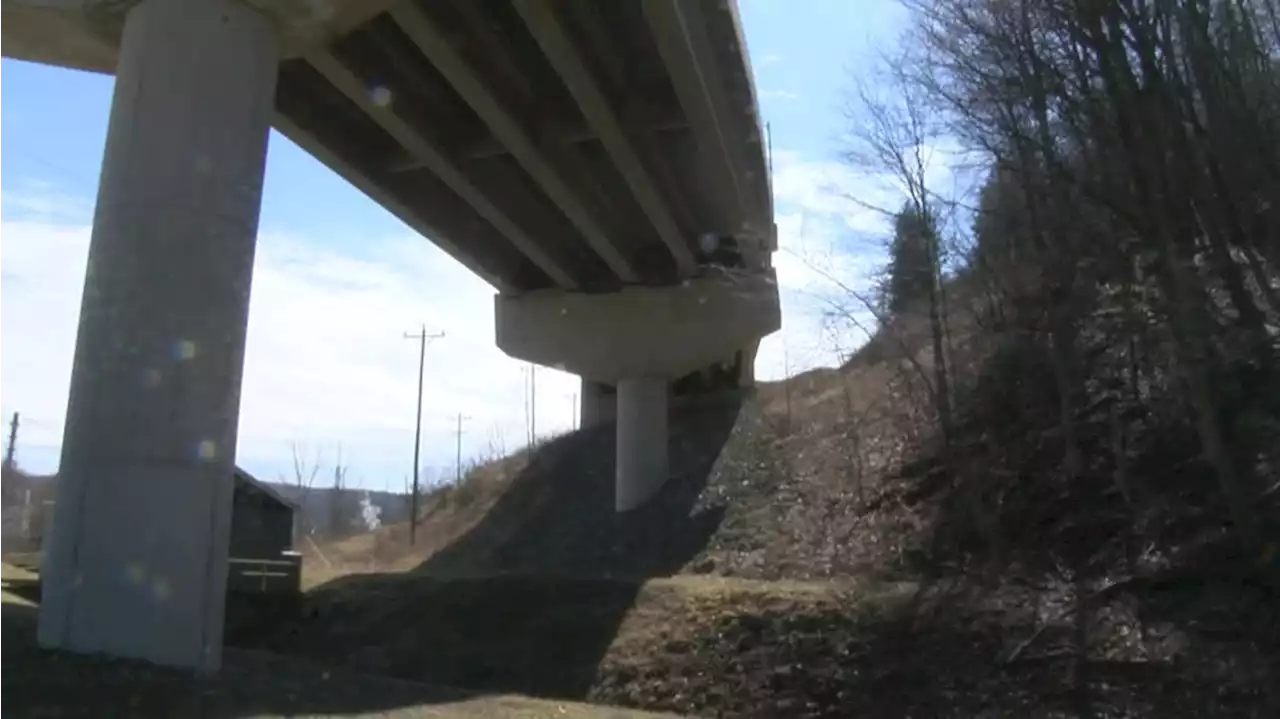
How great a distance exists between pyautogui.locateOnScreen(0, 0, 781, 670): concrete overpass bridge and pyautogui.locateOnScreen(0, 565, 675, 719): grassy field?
0.52m

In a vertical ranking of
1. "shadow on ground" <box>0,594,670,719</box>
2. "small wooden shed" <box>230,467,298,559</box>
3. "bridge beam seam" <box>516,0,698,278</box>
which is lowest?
"shadow on ground" <box>0,594,670,719</box>

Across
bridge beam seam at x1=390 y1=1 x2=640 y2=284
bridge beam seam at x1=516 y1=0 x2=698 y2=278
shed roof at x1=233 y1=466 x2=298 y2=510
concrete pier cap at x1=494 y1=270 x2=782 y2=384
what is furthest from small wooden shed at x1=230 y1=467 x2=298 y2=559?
Result: bridge beam seam at x1=516 y1=0 x2=698 y2=278

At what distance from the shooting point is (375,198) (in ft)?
71.4

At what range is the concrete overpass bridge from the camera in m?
10.5

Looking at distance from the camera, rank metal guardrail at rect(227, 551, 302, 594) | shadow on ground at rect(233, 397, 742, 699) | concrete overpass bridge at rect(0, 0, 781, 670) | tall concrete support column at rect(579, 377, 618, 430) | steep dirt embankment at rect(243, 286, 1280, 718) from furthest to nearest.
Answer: tall concrete support column at rect(579, 377, 618, 430), metal guardrail at rect(227, 551, 302, 594), shadow on ground at rect(233, 397, 742, 699), steep dirt embankment at rect(243, 286, 1280, 718), concrete overpass bridge at rect(0, 0, 781, 670)

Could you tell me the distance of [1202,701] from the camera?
1078 centimetres

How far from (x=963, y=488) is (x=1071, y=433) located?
6.54 feet

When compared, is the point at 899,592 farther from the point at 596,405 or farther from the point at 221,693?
the point at 596,405

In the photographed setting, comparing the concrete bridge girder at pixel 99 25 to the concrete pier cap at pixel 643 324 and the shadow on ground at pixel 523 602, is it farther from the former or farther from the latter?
the concrete pier cap at pixel 643 324

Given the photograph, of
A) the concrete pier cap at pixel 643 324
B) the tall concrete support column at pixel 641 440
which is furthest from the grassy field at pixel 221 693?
the tall concrete support column at pixel 641 440

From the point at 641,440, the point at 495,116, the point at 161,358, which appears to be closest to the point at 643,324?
the point at 641,440

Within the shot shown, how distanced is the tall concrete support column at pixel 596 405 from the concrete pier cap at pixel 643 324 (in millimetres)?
11897

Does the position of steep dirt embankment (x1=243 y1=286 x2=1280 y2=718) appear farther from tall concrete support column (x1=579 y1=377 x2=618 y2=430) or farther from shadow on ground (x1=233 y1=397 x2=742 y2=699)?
tall concrete support column (x1=579 y1=377 x2=618 y2=430)

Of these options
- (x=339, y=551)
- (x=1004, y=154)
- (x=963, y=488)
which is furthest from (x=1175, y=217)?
(x=339, y=551)
